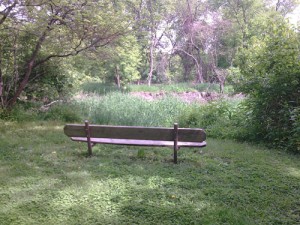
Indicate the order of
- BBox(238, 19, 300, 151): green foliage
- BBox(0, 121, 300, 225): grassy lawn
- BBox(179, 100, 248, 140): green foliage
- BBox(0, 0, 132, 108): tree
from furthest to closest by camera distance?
BBox(0, 0, 132, 108): tree → BBox(179, 100, 248, 140): green foliage → BBox(238, 19, 300, 151): green foliage → BBox(0, 121, 300, 225): grassy lawn

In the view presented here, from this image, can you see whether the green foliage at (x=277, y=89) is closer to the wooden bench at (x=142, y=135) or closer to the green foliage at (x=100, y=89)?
the wooden bench at (x=142, y=135)

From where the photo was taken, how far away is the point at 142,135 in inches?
158

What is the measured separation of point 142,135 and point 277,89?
3284 mm

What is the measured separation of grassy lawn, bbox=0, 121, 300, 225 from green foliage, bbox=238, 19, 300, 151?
0.65m

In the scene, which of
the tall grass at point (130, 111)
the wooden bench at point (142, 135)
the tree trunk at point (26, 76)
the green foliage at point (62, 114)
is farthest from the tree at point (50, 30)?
the wooden bench at point (142, 135)

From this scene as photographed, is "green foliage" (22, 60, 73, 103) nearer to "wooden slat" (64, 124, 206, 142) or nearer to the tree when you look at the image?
the tree

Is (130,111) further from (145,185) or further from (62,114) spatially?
(145,185)

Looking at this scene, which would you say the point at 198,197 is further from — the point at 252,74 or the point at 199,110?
the point at 199,110

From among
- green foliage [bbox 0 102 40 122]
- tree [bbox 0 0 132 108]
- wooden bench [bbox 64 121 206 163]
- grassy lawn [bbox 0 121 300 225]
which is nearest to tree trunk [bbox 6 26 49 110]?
tree [bbox 0 0 132 108]

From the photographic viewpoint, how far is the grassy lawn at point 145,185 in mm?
2605

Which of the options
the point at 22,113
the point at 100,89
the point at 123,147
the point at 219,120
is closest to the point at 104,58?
the point at 22,113

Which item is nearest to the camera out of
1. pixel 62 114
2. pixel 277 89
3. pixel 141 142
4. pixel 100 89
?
pixel 141 142

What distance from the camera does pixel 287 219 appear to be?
2592 millimetres

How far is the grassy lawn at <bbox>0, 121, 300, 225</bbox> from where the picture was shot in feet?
8.55
